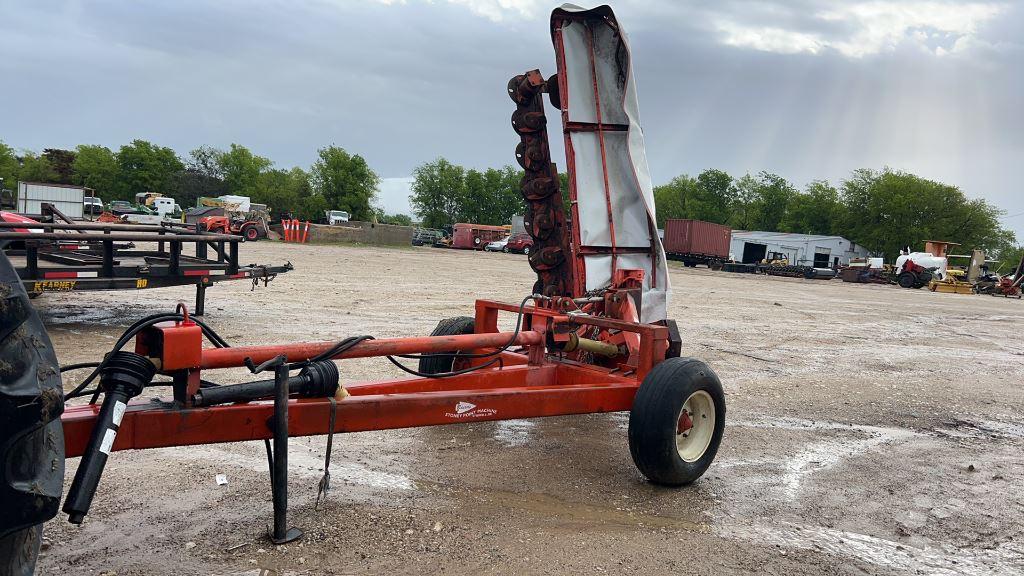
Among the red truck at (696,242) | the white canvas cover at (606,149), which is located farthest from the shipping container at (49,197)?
the red truck at (696,242)

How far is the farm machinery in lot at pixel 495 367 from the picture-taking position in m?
2.10

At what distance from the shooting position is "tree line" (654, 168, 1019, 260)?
233ft

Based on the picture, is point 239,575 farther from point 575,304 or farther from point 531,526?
point 575,304

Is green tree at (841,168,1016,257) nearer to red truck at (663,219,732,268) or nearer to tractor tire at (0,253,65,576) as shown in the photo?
red truck at (663,219,732,268)

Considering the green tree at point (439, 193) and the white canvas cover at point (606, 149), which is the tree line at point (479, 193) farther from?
the white canvas cover at point (606, 149)

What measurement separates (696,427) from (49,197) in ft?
84.7

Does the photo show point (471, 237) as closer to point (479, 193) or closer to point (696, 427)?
point (479, 193)

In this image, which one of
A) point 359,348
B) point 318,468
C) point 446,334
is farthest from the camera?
point 446,334

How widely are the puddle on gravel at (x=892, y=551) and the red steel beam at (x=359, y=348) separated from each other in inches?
68.3

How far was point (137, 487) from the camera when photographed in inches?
168

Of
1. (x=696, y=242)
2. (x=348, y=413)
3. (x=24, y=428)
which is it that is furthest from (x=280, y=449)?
(x=696, y=242)

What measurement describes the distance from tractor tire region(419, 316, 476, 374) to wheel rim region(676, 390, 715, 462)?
188 cm

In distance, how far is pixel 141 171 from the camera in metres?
81.0

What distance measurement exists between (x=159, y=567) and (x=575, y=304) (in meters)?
3.26
